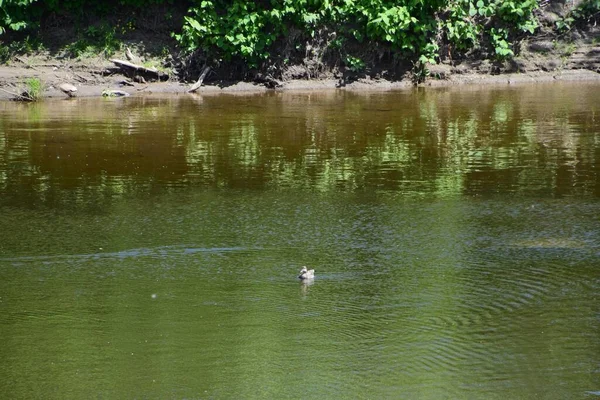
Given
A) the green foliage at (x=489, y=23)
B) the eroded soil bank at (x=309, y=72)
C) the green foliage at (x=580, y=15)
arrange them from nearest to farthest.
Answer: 1. the eroded soil bank at (x=309, y=72)
2. the green foliage at (x=489, y=23)
3. the green foliage at (x=580, y=15)

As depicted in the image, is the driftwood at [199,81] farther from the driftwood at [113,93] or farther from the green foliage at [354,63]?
the green foliage at [354,63]

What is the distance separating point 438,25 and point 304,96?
4.44 m

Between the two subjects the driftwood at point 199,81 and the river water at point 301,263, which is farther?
the driftwood at point 199,81

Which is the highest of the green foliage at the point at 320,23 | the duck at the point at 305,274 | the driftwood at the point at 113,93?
the green foliage at the point at 320,23

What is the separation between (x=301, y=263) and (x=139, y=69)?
15056 mm

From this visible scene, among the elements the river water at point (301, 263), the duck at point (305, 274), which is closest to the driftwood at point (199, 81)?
the river water at point (301, 263)

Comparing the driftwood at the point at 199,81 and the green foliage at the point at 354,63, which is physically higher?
the green foliage at the point at 354,63

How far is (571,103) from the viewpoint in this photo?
816 inches

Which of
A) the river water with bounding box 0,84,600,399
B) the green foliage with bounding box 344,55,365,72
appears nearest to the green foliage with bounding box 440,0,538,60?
the green foliage with bounding box 344,55,365,72

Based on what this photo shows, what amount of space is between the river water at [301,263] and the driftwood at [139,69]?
6.35 metres

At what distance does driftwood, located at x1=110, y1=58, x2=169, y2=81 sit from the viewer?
23.5m

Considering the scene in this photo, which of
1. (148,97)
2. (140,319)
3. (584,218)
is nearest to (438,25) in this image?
(148,97)

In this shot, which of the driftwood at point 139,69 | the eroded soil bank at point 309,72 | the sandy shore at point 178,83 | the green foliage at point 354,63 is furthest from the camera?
the green foliage at point 354,63

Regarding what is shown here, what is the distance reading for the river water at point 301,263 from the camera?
6953mm
